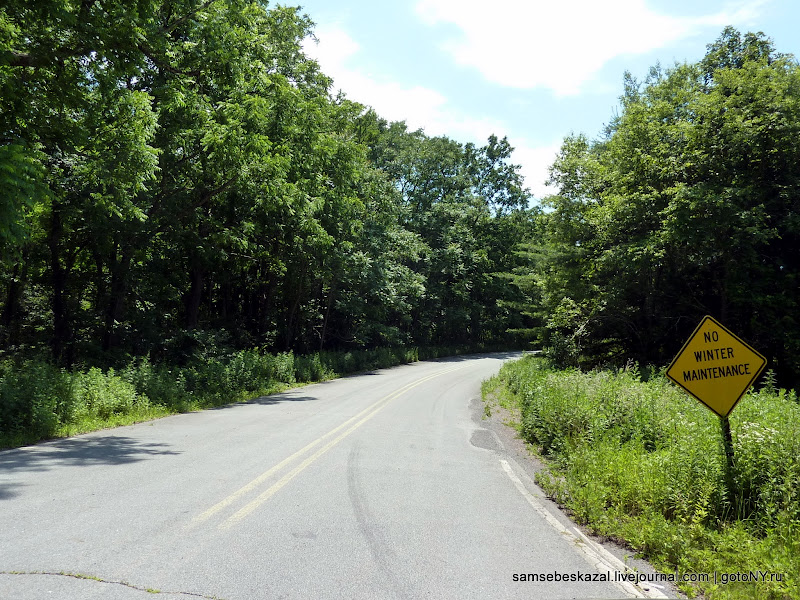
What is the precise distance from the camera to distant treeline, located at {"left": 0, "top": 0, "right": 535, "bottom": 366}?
1011 cm

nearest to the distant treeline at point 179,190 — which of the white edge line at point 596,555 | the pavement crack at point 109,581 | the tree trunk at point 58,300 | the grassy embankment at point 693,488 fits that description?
the tree trunk at point 58,300

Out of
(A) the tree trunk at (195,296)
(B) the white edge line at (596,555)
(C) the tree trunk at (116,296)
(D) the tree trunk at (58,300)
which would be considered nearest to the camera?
(B) the white edge line at (596,555)

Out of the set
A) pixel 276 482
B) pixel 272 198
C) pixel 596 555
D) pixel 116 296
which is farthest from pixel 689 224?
pixel 116 296

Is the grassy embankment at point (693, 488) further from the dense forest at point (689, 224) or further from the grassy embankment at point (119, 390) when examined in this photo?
the dense forest at point (689, 224)

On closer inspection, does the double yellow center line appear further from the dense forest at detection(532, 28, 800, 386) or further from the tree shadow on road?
the dense forest at detection(532, 28, 800, 386)

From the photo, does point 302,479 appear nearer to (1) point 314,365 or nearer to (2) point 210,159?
(2) point 210,159

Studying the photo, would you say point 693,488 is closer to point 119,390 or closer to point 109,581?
point 109,581

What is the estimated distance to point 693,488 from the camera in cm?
541

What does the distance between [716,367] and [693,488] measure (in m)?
1.33

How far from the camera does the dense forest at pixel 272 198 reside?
10656 mm

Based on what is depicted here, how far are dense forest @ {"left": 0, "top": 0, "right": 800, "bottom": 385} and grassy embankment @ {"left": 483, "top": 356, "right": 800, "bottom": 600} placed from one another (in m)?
9.08

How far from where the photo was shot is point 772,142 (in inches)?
610

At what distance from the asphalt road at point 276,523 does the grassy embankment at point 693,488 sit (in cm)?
55

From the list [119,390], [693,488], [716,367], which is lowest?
[693,488]
